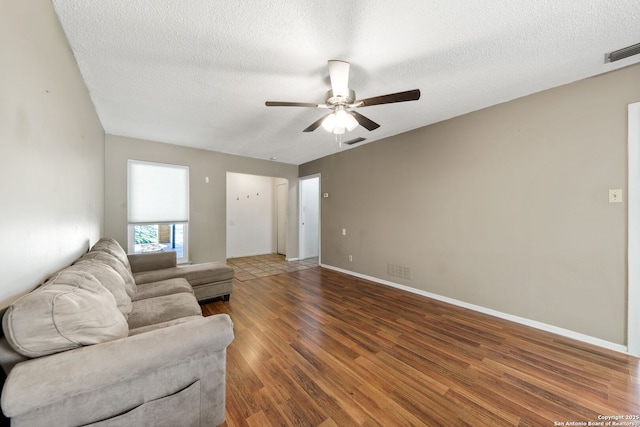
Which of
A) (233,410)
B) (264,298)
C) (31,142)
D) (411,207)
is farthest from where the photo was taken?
(411,207)

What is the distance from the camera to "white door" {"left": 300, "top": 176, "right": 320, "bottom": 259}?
6094mm

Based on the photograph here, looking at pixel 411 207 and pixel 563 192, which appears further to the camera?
pixel 411 207

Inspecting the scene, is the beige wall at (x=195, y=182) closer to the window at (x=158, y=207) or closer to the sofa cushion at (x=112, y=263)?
the window at (x=158, y=207)

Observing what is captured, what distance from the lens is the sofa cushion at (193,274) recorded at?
280 cm

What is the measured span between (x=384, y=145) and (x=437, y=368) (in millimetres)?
3254

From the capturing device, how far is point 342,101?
82.4 inches

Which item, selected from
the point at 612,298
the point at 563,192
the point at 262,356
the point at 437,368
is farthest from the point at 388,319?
the point at 563,192

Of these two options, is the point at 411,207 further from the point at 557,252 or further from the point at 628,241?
the point at 628,241

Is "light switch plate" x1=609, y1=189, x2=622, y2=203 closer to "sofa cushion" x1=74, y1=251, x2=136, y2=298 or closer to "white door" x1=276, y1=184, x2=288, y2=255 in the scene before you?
"sofa cushion" x1=74, y1=251, x2=136, y2=298

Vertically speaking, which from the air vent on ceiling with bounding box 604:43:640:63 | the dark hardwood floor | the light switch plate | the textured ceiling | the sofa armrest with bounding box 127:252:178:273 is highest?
the textured ceiling

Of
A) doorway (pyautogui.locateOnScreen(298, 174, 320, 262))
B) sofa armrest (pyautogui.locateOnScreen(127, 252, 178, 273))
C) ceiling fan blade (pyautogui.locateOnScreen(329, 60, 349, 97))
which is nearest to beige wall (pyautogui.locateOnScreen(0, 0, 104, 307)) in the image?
sofa armrest (pyautogui.locateOnScreen(127, 252, 178, 273))

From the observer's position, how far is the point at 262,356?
2031 millimetres

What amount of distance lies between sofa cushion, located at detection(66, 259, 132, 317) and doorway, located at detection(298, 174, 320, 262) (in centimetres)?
438

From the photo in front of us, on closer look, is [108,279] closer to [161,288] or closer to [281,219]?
[161,288]
